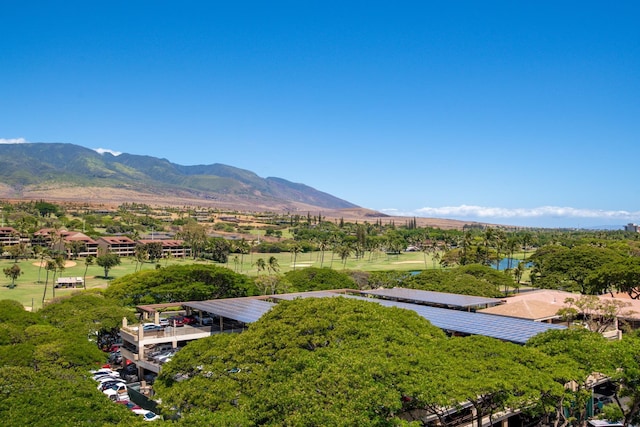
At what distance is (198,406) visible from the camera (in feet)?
71.5

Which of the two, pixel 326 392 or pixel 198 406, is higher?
pixel 326 392

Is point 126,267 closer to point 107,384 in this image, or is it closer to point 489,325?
point 107,384

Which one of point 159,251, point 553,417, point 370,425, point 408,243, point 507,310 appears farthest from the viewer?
point 408,243

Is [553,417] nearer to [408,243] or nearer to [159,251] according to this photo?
[159,251]

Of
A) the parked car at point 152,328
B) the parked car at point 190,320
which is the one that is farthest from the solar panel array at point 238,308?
the parked car at point 152,328

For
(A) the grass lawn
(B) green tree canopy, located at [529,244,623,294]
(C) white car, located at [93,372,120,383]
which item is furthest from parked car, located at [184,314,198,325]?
(B) green tree canopy, located at [529,244,623,294]

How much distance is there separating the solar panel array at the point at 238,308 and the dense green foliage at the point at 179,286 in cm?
1158

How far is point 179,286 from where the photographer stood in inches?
2235

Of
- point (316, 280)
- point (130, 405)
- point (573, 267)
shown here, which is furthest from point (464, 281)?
point (130, 405)

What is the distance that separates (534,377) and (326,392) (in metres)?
8.11

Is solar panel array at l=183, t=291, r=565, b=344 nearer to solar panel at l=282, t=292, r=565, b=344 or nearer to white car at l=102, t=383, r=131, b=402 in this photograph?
solar panel at l=282, t=292, r=565, b=344

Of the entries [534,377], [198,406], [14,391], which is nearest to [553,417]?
[534,377]

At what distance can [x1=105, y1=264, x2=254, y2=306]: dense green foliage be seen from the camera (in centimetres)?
5594

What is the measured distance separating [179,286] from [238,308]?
17.2 m
